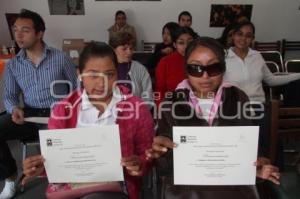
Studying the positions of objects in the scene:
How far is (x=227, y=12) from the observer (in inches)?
247

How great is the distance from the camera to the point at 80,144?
4.48 feet

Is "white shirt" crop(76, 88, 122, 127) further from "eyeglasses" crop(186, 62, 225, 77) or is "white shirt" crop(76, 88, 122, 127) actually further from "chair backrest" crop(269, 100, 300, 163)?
"chair backrest" crop(269, 100, 300, 163)

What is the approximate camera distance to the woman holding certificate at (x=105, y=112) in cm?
154

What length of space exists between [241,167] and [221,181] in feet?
0.37

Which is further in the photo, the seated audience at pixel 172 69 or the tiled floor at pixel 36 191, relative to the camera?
the seated audience at pixel 172 69

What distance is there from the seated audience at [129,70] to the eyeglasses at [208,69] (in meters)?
1.19

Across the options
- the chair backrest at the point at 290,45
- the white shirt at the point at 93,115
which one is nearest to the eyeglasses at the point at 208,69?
the white shirt at the point at 93,115

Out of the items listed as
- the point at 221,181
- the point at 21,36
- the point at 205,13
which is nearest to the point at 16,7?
the point at 205,13

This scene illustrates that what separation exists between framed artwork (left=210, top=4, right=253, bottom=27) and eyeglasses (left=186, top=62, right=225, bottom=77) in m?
5.07

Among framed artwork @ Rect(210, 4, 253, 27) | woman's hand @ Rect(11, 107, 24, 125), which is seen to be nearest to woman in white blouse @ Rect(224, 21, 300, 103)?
woman's hand @ Rect(11, 107, 24, 125)

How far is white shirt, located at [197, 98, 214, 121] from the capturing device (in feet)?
5.40

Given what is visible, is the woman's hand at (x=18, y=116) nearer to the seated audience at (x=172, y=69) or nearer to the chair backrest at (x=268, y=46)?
the seated audience at (x=172, y=69)

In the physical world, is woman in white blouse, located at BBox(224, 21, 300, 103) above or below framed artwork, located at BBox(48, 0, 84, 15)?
below

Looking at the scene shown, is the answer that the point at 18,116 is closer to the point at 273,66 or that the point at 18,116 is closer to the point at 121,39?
the point at 121,39
